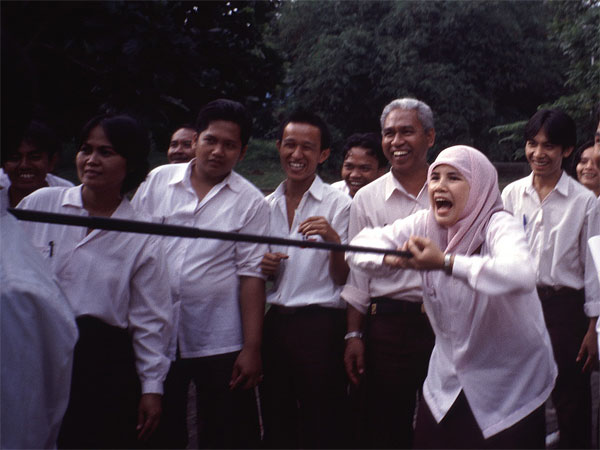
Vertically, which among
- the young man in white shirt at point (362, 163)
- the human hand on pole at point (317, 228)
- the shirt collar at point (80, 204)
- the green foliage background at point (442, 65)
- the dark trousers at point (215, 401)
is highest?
the green foliage background at point (442, 65)

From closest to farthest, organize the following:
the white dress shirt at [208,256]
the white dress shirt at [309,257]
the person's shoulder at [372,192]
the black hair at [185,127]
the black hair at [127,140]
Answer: the black hair at [127,140] < the white dress shirt at [208,256] < the white dress shirt at [309,257] < the person's shoulder at [372,192] < the black hair at [185,127]

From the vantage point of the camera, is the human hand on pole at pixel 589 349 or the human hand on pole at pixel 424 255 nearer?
the human hand on pole at pixel 424 255

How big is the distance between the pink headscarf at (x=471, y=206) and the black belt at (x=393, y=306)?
564 mm

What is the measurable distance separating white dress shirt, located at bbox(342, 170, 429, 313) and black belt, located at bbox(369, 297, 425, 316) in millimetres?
21

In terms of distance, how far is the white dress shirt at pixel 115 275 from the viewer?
9.13ft

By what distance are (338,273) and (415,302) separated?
0.43 meters

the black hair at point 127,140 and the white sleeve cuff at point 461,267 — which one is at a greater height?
the black hair at point 127,140

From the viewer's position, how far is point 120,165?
9.92 feet

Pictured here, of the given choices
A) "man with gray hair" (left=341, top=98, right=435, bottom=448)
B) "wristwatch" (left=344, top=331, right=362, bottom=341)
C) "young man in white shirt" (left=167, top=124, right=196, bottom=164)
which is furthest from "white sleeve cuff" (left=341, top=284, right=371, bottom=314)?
"young man in white shirt" (left=167, top=124, right=196, bottom=164)

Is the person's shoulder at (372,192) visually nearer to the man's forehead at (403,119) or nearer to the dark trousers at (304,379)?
the man's forehead at (403,119)

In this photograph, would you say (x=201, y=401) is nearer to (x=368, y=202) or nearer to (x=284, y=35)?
(x=368, y=202)

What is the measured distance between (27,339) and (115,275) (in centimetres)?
134

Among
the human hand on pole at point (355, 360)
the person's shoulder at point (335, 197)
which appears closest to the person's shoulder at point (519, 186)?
the person's shoulder at point (335, 197)

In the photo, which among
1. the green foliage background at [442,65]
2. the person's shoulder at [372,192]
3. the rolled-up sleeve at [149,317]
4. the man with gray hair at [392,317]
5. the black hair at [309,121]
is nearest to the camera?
the rolled-up sleeve at [149,317]
